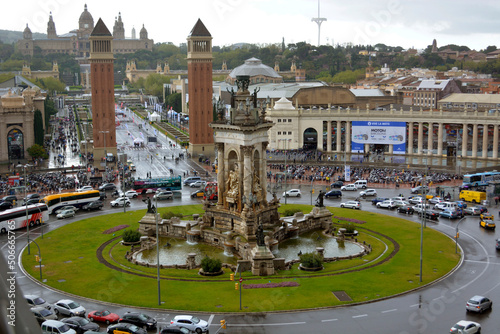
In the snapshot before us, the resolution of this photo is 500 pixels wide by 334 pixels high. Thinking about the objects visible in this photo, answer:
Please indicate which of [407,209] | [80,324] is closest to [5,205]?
[80,324]

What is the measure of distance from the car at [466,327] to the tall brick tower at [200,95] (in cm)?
8239

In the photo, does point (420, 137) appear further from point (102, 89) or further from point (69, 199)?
point (69, 199)

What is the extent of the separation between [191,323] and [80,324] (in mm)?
6729

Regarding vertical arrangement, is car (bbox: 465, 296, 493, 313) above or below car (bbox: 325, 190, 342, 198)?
below

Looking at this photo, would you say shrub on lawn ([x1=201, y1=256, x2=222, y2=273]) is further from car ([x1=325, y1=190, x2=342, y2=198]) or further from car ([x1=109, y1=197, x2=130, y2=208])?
car ([x1=325, y1=190, x2=342, y2=198])

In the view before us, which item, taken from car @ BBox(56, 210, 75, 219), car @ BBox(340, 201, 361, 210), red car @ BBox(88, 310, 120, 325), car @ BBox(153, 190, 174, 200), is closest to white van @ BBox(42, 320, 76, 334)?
red car @ BBox(88, 310, 120, 325)

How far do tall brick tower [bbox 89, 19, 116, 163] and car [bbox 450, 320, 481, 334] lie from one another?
81772 millimetres

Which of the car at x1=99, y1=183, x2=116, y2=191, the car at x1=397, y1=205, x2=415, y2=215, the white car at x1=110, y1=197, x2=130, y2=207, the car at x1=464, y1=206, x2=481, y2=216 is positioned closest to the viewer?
the car at x1=464, y1=206, x2=481, y2=216

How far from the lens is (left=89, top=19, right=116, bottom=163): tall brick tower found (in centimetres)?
10312

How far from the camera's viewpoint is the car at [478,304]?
34.6 m

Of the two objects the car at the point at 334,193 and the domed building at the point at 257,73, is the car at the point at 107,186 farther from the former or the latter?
the domed building at the point at 257,73

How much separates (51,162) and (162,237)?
176 ft

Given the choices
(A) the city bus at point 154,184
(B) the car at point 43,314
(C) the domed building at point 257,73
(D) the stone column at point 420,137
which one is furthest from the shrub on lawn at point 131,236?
(C) the domed building at point 257,73

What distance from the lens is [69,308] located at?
35.3 metres
